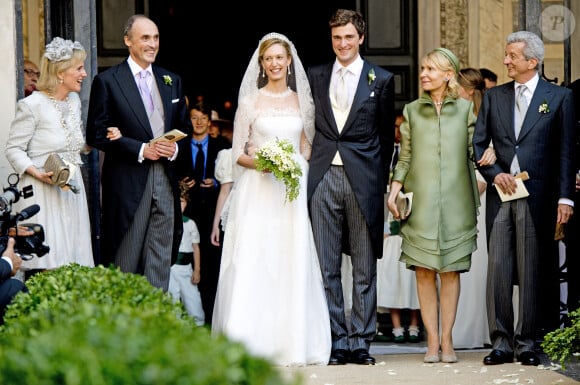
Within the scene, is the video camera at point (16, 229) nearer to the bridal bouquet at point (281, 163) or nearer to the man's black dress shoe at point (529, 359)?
the bridal bouquet at point (281, 163)

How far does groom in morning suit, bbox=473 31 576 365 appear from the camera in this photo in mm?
8719

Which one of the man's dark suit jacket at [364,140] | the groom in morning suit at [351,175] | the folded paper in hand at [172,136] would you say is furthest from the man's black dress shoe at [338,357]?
the folded paper in hand at [172,136]

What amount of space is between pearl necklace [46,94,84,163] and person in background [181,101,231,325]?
2275mm

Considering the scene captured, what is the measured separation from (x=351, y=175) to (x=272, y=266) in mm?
809

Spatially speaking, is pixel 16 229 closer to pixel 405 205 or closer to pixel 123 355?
pixel 405 205

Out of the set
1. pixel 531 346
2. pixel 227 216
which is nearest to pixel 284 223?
pixel 227 216

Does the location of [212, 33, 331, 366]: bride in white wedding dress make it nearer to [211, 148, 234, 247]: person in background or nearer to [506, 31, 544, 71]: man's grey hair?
[506, 31, 544, 71]: man's grey hair

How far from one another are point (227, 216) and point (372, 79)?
1.41m

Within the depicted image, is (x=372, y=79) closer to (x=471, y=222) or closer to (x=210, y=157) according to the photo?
(x=471, y=222)

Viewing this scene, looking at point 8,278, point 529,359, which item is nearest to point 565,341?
point 529,359

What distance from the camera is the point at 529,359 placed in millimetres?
8664

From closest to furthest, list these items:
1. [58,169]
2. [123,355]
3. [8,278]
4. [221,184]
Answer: [123,355], [8,278], [58,169], [221,184]

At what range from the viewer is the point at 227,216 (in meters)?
9.28

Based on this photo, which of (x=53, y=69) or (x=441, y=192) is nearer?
(x=53, y=69)
